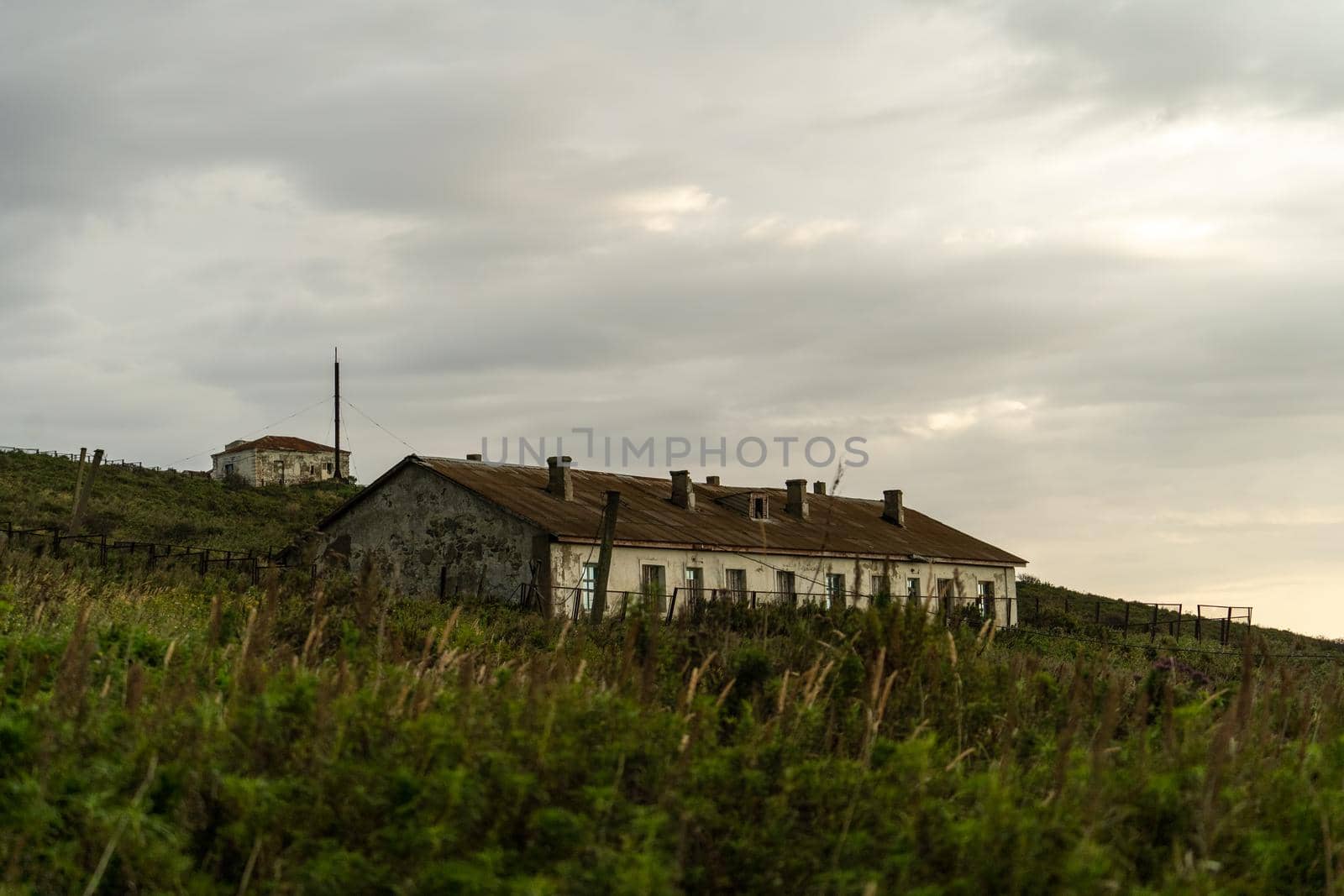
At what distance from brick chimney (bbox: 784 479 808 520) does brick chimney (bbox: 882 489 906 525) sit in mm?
5088

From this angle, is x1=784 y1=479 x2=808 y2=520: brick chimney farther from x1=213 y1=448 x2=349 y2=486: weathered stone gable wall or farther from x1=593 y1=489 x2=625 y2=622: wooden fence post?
x1=213 y1=448 x2=349 y2=486: weathered stone gable wall

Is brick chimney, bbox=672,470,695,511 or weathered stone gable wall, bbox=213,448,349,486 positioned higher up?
weathered stone gable wall, bbox=213,448,349,486

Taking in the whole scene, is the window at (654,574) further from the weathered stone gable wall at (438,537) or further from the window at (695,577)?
the weathered stone gable wall at (438,537)

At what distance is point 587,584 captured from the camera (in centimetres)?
2759

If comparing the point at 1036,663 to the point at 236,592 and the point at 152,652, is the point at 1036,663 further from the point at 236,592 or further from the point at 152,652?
the point at 236,592

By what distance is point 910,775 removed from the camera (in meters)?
4.52

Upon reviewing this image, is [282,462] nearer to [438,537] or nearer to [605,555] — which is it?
[438,537]

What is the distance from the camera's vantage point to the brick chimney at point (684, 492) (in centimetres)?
3391

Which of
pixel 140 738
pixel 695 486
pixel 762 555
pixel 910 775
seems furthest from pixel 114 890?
pixel 695 486

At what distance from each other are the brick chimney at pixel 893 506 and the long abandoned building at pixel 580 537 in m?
3.70

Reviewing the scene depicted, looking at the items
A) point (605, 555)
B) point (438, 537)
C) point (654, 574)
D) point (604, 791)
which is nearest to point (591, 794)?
point (604, 791)

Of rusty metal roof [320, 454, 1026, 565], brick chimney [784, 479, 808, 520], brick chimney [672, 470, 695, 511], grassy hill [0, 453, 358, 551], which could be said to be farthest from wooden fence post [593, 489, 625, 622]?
grassy hill [0, 453, 358, 551]

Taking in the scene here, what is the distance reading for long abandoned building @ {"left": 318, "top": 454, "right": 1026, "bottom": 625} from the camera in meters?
27.1

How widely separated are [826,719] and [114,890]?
11.1 ft
